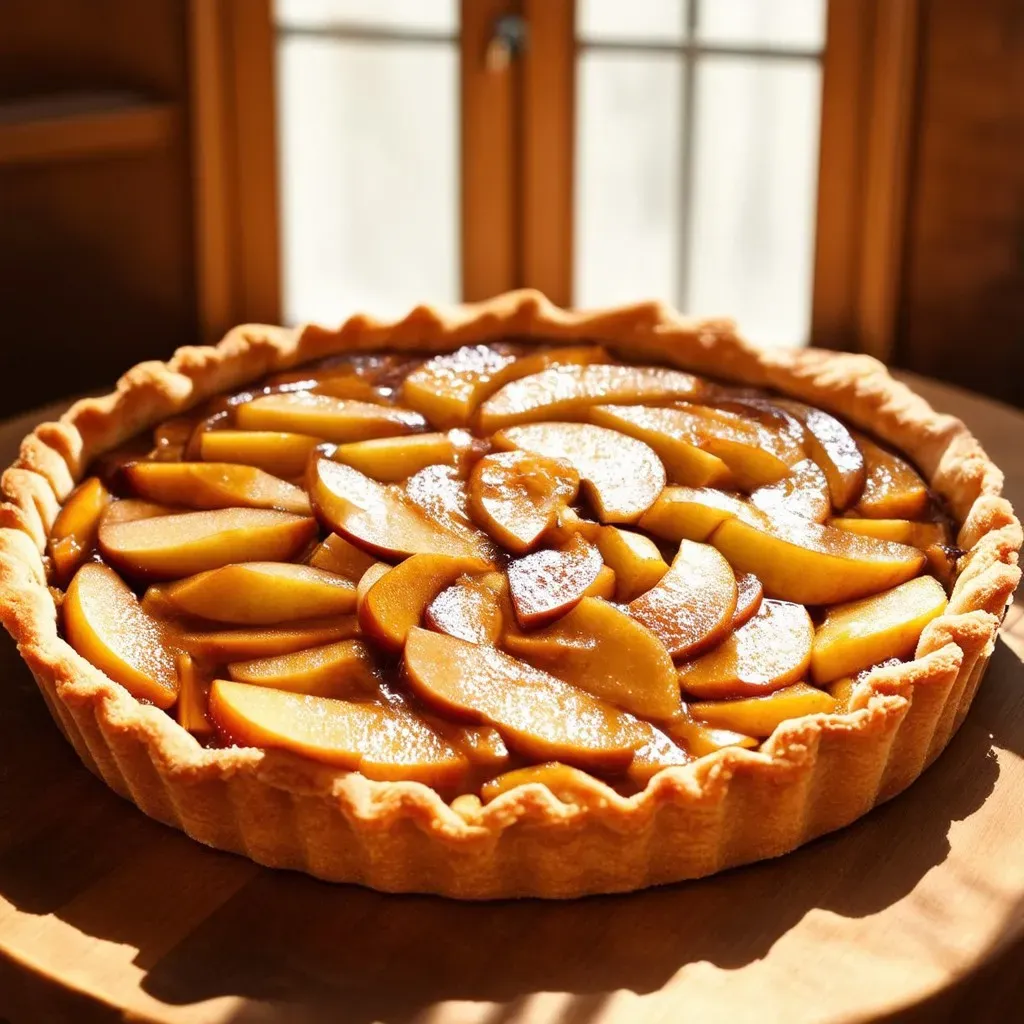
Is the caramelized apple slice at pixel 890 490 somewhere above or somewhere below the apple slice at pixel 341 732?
above

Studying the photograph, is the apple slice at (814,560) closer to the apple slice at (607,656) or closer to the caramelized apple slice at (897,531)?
the caramelized apple slice at (897,531)

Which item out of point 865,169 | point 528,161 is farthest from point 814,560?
point 528,161

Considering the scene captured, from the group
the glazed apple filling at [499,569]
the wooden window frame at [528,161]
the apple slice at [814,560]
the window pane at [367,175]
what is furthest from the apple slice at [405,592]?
the window pane at [367,175]

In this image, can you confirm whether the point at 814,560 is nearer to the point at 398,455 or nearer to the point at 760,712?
the point at 760,712

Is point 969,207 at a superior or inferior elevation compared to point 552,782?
superior

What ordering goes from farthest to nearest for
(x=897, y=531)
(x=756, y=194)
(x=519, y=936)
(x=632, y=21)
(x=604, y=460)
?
1. (x=756, y=194)
2. (x=632, y=21)
3. (x=604, y=460)
4. (x=897, y=531)
5. (x=519, y=936)

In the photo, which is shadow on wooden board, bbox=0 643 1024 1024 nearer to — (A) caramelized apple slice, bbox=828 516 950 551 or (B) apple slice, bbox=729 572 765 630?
(B) apple slice, bbox=729 572 765 630
